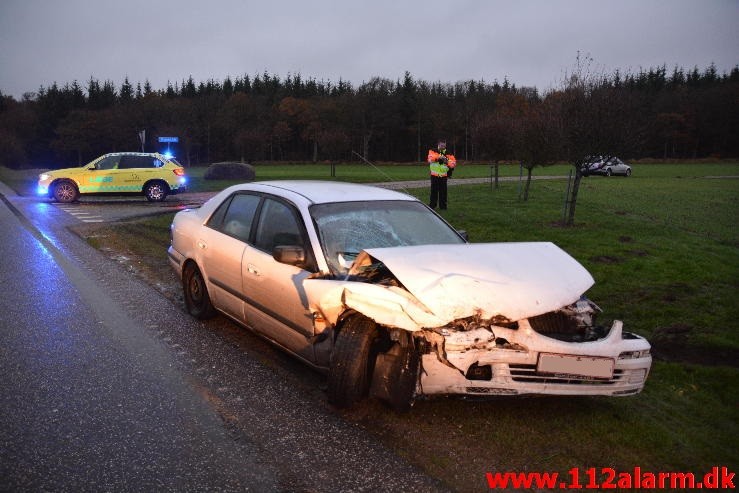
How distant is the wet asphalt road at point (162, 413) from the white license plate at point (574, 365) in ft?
3.45

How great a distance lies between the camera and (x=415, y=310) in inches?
145

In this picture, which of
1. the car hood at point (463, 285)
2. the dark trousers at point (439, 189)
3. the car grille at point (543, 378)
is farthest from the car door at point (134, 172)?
the car grille at point (543, 378)

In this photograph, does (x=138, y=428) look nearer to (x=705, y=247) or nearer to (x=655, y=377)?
(x=655, y=377)

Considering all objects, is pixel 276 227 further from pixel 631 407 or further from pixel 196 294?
pixel 631 407

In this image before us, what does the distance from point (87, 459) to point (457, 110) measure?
268ft

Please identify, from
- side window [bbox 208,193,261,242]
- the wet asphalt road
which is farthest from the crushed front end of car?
side window [bbox 208,193,261,242]

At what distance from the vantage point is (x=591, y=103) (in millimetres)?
14047

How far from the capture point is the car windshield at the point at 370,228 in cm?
470

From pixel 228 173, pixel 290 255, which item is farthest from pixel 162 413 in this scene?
pixel 228 173

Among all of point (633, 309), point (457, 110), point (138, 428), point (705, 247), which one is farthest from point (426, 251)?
point (457, 110)

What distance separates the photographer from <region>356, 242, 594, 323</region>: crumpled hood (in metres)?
3.71

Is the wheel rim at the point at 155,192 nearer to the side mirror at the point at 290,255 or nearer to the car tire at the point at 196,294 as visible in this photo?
the car tire at the point at 196,294

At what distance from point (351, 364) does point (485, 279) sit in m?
1.01

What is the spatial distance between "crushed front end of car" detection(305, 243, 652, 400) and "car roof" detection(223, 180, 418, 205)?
1.28 metres
